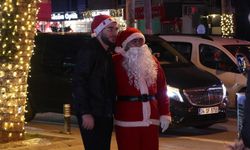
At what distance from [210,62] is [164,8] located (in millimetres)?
18578

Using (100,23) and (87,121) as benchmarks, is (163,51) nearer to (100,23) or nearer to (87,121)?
(100,23)

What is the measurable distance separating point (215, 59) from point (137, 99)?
351 inches

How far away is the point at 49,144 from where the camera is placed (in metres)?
9.80

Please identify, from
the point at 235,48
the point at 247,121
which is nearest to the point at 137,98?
the point at 247,121

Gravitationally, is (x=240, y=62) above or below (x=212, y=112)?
above

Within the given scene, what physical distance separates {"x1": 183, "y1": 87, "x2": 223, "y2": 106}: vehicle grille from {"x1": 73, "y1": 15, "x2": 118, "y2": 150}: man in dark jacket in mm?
5157

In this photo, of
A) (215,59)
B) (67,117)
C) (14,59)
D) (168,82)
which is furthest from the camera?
(215,59)

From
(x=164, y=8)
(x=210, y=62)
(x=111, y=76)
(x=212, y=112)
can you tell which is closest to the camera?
(x=111, y=76)

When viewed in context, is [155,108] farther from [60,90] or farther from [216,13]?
[216,13]

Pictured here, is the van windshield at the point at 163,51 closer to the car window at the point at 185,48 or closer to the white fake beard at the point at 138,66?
the car window at the point at 185,48

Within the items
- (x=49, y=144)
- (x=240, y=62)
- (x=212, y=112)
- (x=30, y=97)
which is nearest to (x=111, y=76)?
(x=240, y=62)

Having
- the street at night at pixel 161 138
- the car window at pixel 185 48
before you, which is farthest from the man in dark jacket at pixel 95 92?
the car window at pixel 185 48

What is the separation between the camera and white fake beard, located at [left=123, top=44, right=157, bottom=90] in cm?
615

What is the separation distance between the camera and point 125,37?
6.32 meters
